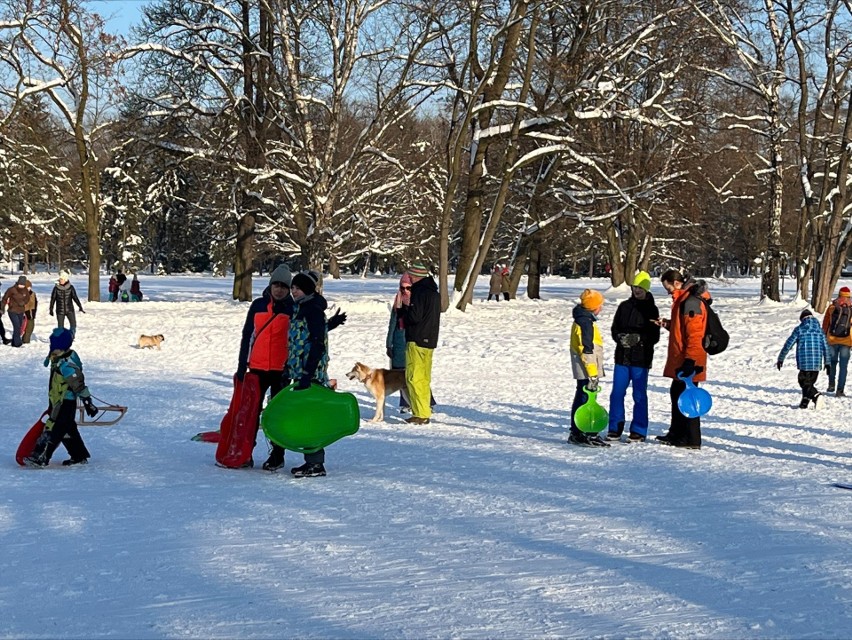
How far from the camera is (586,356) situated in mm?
10625

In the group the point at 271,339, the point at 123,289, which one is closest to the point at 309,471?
the point at 271,339

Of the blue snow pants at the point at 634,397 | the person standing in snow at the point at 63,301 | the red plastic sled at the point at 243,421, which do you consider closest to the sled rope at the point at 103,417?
the red plastic sled at the point at 243,421

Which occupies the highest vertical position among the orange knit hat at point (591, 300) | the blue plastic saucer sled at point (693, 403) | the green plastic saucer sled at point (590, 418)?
the orange knit hat at point (591, 300)

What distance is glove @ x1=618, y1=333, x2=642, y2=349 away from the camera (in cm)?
1069

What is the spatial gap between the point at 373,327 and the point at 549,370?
6.33 m

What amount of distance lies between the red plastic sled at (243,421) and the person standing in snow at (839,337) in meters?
9.23

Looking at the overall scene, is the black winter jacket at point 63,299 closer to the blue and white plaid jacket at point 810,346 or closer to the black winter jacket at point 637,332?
the black winter jacket at point 637,332

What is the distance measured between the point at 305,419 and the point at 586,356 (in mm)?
3373

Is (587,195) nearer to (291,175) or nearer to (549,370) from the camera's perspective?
(291,175)

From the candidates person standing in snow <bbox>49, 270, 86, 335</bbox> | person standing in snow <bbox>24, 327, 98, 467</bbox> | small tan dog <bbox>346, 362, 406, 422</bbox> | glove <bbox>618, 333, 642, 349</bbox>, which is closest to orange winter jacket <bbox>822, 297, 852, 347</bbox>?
glove <bbox>618, 333, 642, 349</bbox>

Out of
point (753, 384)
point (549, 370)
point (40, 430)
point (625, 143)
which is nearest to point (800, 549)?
point (40, 430)

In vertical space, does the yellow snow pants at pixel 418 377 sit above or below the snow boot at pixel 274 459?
above

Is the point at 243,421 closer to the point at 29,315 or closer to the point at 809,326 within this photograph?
the point at 809,326

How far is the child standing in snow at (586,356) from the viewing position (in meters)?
10.6
